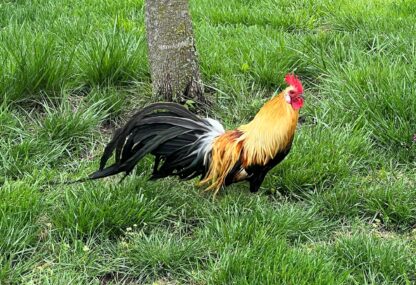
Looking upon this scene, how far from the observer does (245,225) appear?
2963 mm

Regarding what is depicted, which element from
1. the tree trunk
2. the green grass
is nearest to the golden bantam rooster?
the green grass

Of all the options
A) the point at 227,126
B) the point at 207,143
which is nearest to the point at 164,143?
the point at 207,143

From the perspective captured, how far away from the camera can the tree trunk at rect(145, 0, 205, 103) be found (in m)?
3.68

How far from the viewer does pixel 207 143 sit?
316cm

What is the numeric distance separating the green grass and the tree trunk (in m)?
0.17

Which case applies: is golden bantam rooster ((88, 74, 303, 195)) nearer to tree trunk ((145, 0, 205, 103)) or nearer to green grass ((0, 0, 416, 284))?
green grass ((0, 0, 416, 284))

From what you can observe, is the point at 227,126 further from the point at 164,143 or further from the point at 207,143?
the point at 164,143

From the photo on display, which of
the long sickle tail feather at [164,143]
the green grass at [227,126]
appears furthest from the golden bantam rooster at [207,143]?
the green grass at [227,126]

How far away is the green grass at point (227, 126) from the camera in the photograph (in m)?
2.79

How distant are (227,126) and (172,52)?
0.56 m

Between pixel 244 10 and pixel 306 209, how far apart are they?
8.10 ft

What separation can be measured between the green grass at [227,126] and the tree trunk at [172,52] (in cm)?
17

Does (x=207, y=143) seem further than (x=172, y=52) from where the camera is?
No

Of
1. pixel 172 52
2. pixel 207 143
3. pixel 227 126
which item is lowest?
pixel 227 126
